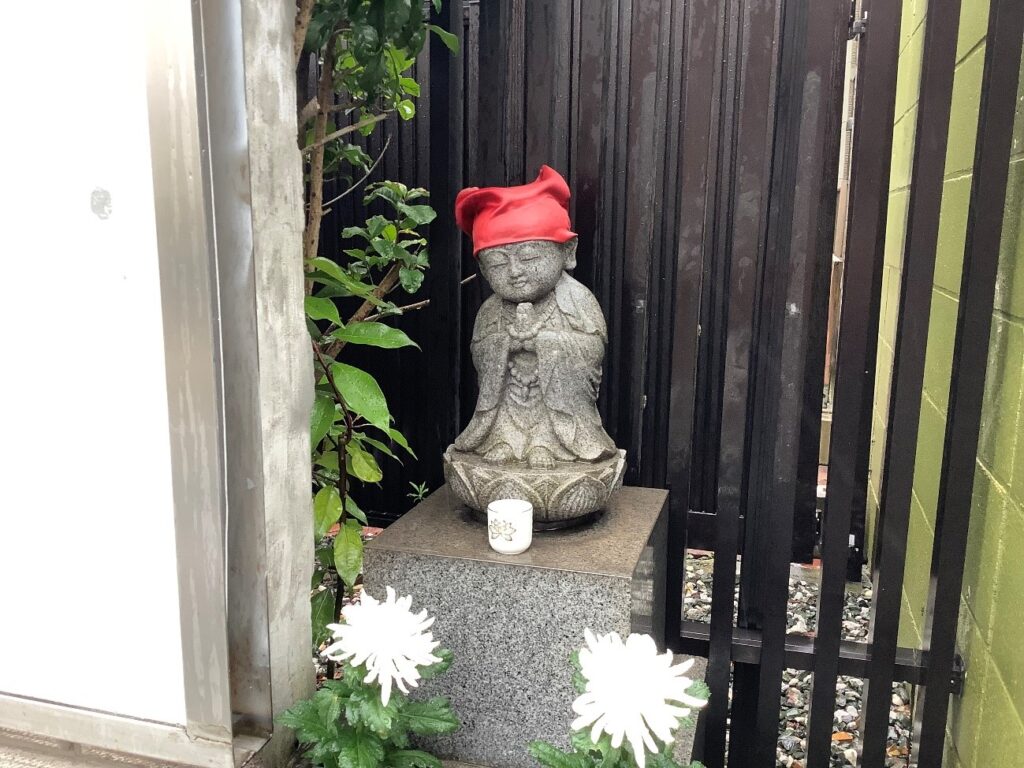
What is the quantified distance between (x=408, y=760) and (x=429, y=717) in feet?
0.33

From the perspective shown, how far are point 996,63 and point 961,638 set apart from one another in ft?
5.44

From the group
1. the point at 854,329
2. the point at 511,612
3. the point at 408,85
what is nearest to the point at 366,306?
the point at 408,85

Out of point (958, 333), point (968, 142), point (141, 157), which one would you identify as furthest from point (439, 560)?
point (968, 142)

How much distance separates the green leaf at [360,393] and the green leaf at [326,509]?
362 millimetres

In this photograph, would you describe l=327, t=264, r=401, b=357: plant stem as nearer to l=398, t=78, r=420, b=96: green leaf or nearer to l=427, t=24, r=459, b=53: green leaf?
l=398, t=78, r=420, b=96: green leaf

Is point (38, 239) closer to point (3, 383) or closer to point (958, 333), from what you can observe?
point (3, 383)

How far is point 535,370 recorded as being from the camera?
2.43 metres

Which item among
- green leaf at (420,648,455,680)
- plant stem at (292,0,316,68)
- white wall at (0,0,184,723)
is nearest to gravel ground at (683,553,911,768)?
green leaf at (420,648,455,680)

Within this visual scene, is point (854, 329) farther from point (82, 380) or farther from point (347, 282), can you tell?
point (82, 380)

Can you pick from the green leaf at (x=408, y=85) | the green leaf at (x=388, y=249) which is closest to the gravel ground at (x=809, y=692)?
the green leaf at (x=388, y=249)

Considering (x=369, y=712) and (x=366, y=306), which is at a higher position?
(x=366, y=306)

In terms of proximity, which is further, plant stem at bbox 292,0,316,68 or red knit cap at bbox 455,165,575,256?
red knit cap at bbox 455,165,575,256

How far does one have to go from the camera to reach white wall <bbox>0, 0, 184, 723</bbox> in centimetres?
139

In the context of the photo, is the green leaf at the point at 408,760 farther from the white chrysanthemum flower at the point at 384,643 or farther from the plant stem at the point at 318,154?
the plant stem at the point at 318,154
